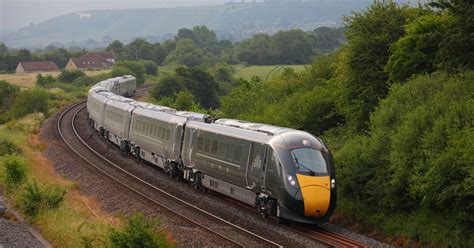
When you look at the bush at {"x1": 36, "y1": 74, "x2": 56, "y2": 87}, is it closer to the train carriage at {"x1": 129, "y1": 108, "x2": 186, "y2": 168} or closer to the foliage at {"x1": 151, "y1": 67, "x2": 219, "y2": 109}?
the foliage at {"x1": 151, "y1": 67, "x2": 219, "y2": 109}

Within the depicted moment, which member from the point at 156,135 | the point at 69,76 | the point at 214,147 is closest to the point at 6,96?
the point at 156,135

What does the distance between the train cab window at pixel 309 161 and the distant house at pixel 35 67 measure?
143 metres

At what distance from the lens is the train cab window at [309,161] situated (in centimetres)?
2119

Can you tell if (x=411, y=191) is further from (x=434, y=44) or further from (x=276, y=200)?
(x=434, y=44)

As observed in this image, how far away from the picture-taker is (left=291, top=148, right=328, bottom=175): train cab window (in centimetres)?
2119

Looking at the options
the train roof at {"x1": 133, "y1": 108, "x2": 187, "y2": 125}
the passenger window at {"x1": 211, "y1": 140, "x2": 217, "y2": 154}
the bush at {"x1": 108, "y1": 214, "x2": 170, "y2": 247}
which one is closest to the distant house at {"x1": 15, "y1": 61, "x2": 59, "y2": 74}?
the train roof at {"x1": 133, "y1": 108, "x2": 187, "y2": 125}

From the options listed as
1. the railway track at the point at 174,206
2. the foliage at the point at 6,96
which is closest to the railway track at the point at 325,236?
the railway track at the point at 174,206

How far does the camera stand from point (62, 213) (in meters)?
23.8

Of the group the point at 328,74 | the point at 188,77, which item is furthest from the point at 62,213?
the point at 188,77

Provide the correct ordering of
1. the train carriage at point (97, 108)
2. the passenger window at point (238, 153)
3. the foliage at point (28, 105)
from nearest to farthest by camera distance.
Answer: the passenger window at point (238, 153)
the train carriage at point (97, 108)
the foliage at point (28, 105)

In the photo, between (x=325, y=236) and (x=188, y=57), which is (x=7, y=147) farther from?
(x=188, y=57)

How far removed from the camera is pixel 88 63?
169875 mm

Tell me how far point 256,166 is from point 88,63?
505 feet

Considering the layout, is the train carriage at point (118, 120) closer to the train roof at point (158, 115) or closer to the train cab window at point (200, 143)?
the train roof at point (158, 115)
